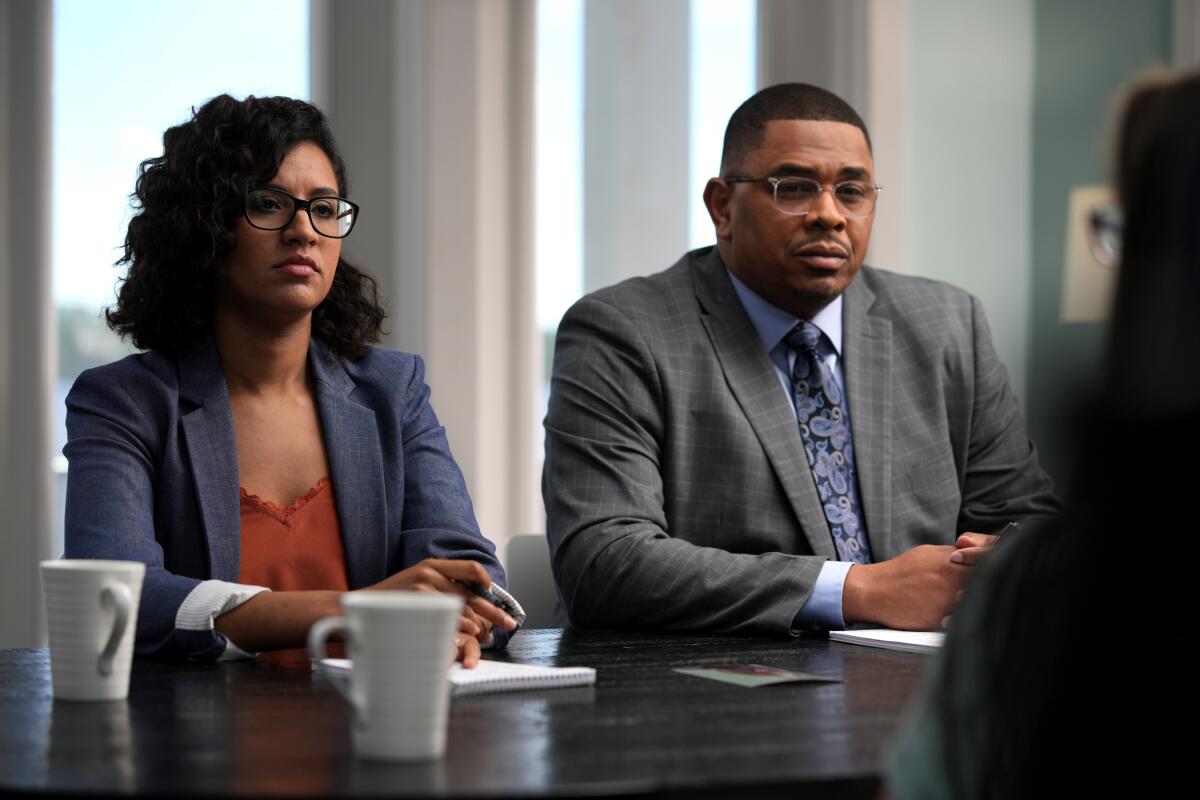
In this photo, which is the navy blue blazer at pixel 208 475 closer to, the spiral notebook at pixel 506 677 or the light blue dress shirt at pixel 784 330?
the spiral notebook at pixel 506 677

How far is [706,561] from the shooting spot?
2.10 meters

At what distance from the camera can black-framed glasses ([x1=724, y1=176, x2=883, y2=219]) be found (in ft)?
8.46

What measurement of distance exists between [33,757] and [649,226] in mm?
2718

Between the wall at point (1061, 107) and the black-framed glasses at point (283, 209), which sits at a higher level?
the wall at point (1061, 107)

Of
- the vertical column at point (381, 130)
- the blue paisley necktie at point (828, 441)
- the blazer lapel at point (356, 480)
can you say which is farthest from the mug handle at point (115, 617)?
the vertical column at point (381, 130)

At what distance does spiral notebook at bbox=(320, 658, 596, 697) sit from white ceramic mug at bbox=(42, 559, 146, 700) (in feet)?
0.76

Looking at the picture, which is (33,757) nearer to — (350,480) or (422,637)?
(422,637)

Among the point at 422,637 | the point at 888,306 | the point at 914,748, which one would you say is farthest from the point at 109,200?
the point at 914,748

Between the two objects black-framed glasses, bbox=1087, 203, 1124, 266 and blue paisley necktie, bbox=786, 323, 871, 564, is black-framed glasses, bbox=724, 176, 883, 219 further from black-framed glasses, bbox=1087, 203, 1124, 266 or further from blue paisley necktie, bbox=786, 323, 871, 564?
black-framed glasses, bbox=1087, 203, 1124, 266

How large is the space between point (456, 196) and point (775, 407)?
1189 mm

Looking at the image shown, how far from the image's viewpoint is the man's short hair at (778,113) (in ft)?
8.66

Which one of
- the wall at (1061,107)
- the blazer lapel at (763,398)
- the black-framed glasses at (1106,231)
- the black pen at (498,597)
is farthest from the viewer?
the wall at (1061,107)

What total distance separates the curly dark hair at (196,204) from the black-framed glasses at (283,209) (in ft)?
0.07

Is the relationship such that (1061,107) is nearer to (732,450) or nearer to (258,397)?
(732,450)
